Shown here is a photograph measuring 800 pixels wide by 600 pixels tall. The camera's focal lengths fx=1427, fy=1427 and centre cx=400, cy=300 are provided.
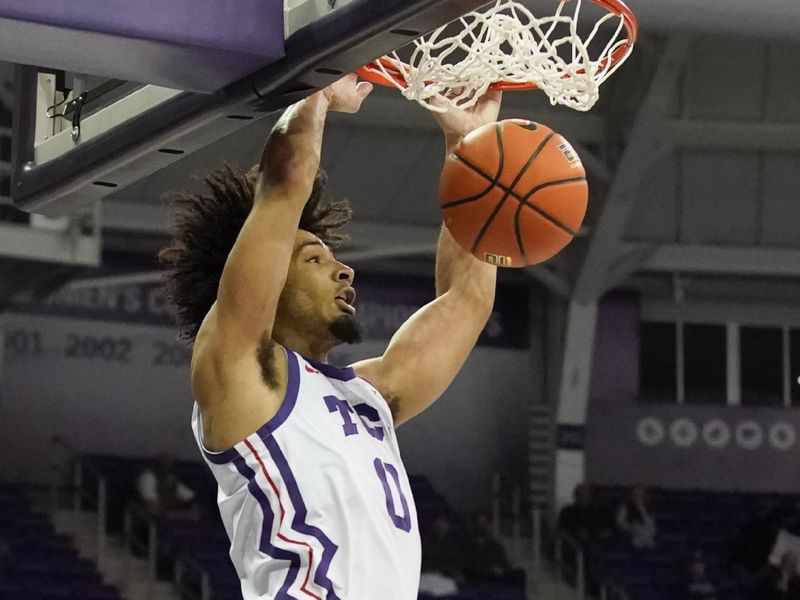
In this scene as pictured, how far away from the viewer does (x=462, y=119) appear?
330 cm

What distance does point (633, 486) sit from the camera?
42.0 ft

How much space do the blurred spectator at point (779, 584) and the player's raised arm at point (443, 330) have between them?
26.4ft

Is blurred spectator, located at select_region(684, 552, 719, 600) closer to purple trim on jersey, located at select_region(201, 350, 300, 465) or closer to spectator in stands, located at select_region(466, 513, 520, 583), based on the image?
spectator in stands, located at select_region(466, 513, 520, 583)

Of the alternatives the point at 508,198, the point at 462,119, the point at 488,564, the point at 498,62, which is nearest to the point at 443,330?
the point at 508,198

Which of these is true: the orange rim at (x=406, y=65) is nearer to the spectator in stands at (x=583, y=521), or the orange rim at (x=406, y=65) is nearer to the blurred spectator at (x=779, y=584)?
the blurred spectator at (x=779, y=584)

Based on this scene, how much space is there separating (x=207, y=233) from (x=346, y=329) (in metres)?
0.43

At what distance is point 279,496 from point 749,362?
11.5 meters

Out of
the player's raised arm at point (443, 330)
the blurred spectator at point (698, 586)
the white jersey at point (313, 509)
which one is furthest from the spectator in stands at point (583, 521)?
the white jersey at point (313, 509)

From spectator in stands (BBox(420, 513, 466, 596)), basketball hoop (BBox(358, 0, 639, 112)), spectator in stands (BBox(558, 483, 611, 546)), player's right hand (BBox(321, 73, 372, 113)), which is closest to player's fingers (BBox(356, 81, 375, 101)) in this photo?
player's right hand (BBox(321, 73, 372, 113))

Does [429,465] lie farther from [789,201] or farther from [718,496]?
[789,201]

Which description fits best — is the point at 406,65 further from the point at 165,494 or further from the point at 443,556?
the point at 165,494

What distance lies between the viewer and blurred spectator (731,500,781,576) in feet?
37.7

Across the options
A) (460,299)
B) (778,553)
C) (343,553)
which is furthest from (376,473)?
(778,553)

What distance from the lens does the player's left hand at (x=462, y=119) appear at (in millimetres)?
3283
